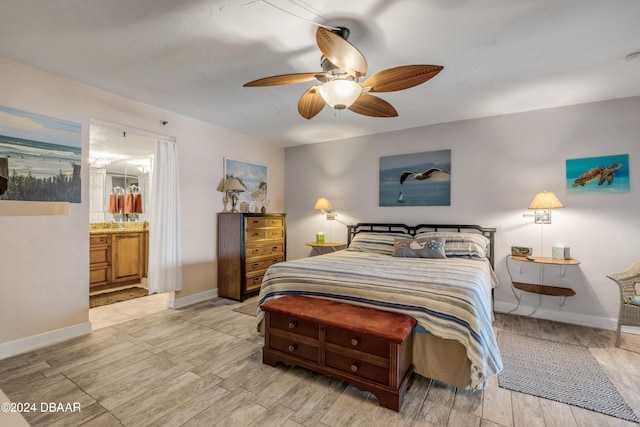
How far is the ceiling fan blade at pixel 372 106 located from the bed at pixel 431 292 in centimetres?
146

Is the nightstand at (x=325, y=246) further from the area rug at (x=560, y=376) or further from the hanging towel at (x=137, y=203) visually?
the hanging towel at (x=137, y=203)

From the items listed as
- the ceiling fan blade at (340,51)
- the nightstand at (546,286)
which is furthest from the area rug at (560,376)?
the ceiling fan blade at (340,51)

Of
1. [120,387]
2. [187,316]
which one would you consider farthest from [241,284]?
[120,387]

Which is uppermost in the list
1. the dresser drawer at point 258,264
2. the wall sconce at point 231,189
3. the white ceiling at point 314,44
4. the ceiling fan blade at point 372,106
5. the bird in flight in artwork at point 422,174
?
the white ceiling at point 314,44

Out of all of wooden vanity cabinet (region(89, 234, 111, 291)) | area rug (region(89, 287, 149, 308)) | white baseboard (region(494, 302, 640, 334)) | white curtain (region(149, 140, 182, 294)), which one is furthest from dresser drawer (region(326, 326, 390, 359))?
wooden vanity cabinet (region(89, 234, 111, 291))

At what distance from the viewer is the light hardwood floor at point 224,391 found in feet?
5.90

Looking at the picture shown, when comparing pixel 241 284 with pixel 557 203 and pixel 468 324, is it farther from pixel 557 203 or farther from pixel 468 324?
pixel 557 203

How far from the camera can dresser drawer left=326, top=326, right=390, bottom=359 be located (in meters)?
1.92

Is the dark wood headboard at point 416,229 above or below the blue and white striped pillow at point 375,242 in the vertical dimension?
above

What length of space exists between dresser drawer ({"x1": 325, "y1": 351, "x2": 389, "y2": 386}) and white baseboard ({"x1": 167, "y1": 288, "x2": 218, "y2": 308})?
261 centimetres

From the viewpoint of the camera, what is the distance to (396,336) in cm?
182

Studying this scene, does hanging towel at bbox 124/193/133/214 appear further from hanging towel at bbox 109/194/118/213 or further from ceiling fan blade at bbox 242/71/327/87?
ceiling fan blade at bbox 242/71/327/87

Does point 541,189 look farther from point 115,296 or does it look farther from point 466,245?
point 115,296

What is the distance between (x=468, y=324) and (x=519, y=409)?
2.07 feet
